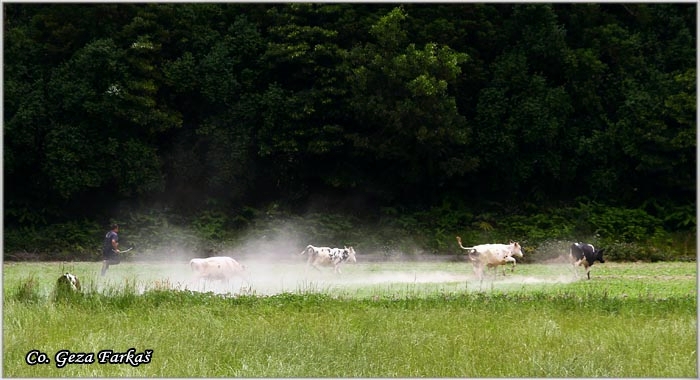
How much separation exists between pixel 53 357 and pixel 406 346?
3.94 meters

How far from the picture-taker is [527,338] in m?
12.2

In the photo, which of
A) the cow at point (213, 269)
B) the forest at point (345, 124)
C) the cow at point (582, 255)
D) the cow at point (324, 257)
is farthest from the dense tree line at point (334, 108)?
the cow at point (213, 269)

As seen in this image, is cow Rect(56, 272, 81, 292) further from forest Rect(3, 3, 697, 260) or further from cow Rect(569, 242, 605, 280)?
forest Rect(3, 3, 697, 260)

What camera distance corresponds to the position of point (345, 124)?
126 feet

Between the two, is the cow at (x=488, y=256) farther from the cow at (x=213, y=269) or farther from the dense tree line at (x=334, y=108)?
the dense tree line at (x=334, y=108)

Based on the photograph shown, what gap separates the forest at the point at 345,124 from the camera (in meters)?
35.5

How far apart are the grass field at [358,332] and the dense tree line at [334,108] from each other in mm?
17661

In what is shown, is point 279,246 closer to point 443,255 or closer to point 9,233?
point 443,255

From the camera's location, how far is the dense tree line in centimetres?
3575

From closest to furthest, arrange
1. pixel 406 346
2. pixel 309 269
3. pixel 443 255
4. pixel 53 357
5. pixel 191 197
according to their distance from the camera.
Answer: pixel 53 357 → pixel 406 346 → pixel 309 269 → pixel 443 255 → pixel 191 197

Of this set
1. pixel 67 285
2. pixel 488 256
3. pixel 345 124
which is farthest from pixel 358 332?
pixel 345 124

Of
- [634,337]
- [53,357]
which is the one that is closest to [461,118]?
[634,337]

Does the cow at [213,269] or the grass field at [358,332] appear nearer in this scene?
the grass field at [358,332]

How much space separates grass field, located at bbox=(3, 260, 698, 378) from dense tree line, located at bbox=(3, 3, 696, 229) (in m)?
17.7
